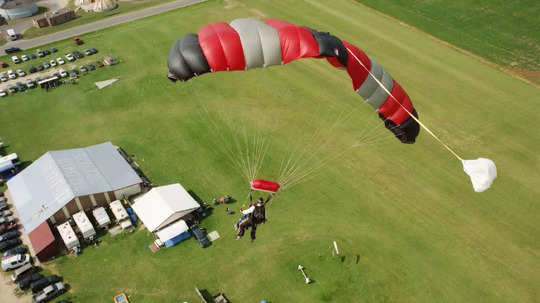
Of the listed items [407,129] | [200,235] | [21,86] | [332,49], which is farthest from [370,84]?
[21,86]

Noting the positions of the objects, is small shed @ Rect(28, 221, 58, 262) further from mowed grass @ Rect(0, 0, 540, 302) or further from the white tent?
the white tent

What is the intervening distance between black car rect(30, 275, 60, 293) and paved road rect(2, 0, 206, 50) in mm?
38407

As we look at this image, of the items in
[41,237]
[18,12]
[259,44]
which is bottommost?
[41,237]

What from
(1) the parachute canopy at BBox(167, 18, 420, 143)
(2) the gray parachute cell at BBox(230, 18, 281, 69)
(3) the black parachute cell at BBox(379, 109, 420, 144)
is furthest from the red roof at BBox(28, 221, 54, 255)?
(3) the black parachute cell at BBox(379, 109, 420, 144)

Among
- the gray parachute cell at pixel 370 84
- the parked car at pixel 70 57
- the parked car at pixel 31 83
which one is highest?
the gray parachute cell at pixel 370 84

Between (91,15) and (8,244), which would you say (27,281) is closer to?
(8,244)

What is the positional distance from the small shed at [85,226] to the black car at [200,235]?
22.2ft

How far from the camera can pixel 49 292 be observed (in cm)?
2394

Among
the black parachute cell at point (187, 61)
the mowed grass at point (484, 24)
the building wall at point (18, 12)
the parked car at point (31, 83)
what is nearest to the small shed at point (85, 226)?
the black parachute cell at point (187, 61)

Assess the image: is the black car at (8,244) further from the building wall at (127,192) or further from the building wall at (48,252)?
the building wall at (127,192)

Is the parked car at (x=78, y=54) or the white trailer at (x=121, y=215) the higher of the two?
the parked car at (x=78, y=54)

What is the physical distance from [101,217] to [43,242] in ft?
12.4

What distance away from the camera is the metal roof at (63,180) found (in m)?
27.7

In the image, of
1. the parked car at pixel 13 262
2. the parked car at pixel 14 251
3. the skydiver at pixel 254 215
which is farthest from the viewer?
the parked car at pixel 14 251
